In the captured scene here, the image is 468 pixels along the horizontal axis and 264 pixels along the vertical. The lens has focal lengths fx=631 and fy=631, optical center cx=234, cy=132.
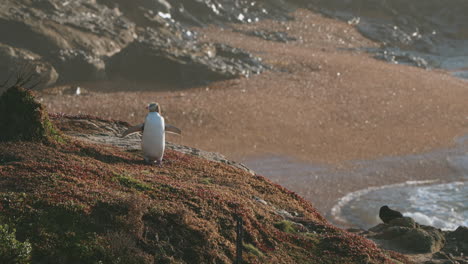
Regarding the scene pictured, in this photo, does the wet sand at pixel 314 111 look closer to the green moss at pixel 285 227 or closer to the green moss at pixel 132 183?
the green moss at pixel 285 227

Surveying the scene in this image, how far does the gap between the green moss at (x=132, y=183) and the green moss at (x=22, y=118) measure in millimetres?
2773

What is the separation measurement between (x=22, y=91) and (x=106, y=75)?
119 feet

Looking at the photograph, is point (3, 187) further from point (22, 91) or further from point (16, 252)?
point (22, 91)

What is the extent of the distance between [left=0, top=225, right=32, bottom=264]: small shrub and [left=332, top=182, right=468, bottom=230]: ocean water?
780 inches

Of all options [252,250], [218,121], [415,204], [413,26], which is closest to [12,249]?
[252,250]

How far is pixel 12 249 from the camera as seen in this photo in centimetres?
1035

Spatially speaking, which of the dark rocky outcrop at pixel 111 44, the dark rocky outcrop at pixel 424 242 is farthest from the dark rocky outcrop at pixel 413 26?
the dark rocky outcrop at pixel 424 242

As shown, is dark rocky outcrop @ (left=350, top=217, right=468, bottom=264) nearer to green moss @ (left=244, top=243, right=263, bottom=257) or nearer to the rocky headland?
the rocky headland

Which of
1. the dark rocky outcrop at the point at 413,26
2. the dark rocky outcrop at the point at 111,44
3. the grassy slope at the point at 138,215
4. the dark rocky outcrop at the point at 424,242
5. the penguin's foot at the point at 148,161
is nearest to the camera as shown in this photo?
the grassy slope at the point at 138,215

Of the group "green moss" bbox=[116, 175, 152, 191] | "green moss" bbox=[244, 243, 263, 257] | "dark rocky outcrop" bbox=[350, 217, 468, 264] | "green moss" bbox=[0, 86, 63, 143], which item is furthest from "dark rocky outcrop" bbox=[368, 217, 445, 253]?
"green moss" bbox=[0, 86, 63, 143]

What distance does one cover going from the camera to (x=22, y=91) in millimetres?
16062

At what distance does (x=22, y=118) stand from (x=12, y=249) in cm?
615

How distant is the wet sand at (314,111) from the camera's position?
3822 centimetres

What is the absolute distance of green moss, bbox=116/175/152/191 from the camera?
47.0 feet
